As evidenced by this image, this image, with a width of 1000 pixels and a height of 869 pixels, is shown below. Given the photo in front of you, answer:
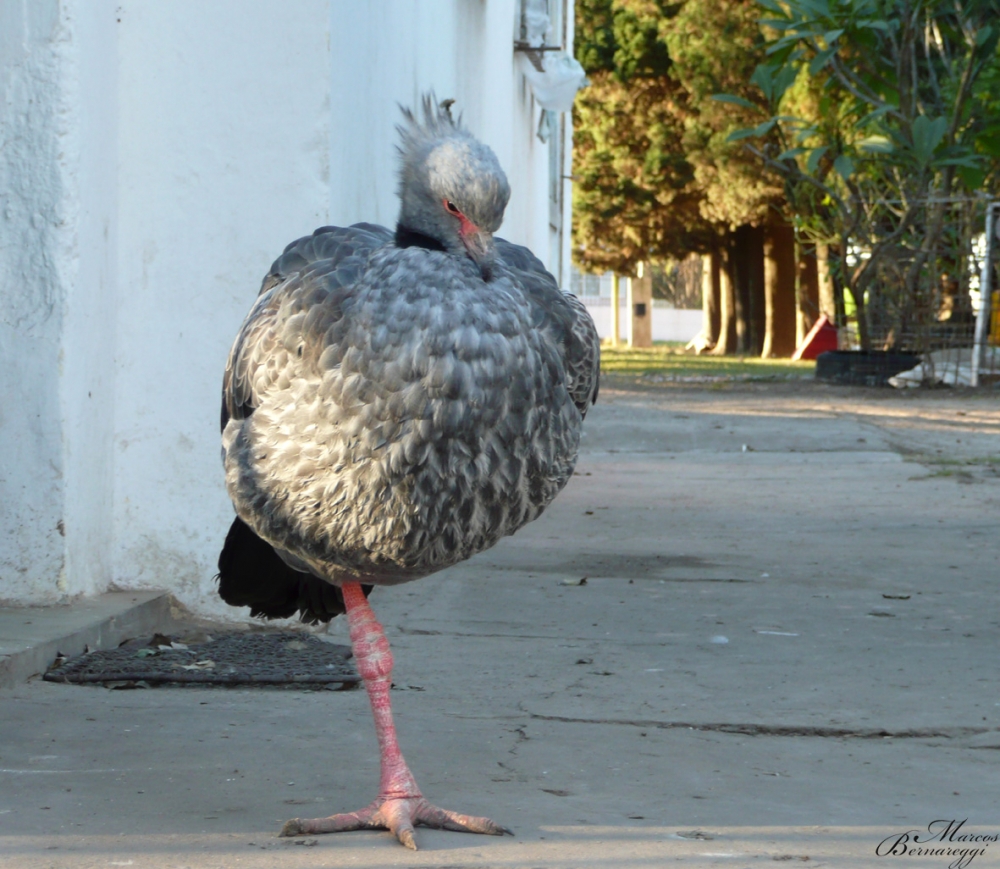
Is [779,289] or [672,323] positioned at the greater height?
[779,289]

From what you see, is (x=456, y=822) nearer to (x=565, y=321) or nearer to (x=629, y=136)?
(x=565, y=321)

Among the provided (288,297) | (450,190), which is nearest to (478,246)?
(450,190)

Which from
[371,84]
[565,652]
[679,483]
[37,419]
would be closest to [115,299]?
[37,419]

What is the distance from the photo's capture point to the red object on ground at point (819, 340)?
980 inches

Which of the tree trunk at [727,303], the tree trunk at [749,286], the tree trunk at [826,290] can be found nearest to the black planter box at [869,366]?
the tree trunk at [826,290]

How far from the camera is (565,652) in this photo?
14.5 ft

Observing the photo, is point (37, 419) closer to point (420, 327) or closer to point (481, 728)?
point (481, 728)

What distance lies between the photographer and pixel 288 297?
9.15 feet

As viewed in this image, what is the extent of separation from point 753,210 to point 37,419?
2089 centimetres

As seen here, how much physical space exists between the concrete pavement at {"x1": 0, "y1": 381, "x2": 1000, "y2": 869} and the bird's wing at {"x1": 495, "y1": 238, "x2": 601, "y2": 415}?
919 mm

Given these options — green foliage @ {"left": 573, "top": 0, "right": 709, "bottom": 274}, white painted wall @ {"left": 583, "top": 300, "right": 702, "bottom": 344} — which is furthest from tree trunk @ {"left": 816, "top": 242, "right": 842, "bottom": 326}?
white painted wall @ {"left": 583, "top": 300, "right": 702, "bottom": 344}

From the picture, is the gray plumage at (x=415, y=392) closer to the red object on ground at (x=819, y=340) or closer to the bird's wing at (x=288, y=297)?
the bird's wing at (x=288, y=297)

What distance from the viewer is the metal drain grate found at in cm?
398

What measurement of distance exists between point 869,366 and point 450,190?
Result: 14.6 metres
